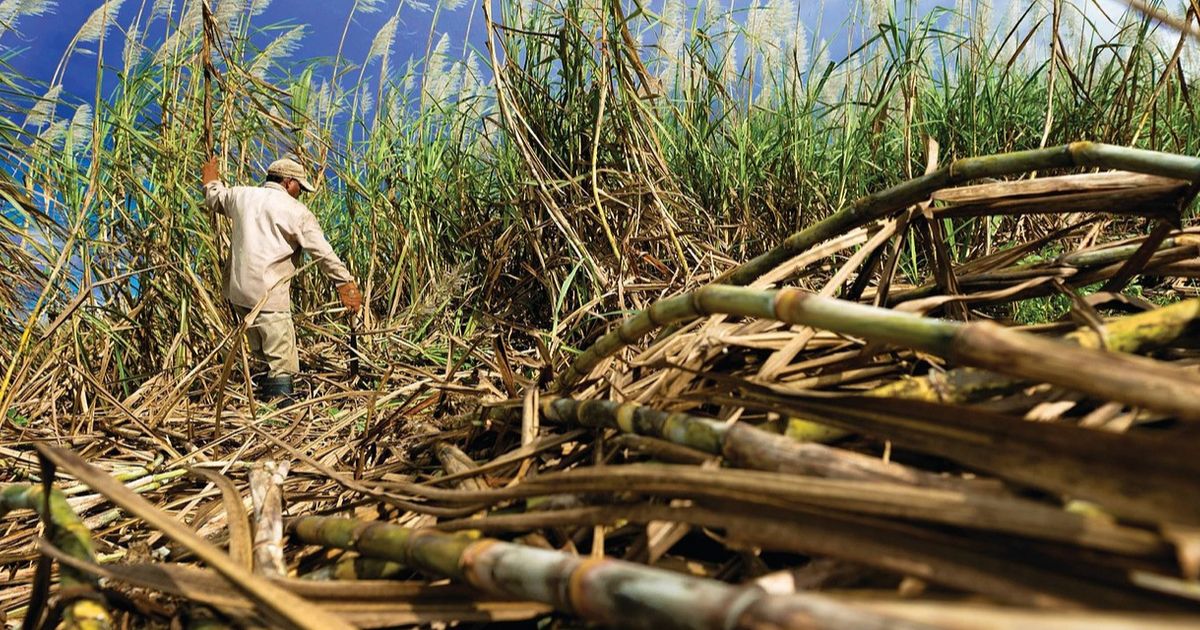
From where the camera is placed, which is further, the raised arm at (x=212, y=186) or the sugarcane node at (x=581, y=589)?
the raised arm at (x=212, y=186)

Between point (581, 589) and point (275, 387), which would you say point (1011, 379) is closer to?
point (581, 589)

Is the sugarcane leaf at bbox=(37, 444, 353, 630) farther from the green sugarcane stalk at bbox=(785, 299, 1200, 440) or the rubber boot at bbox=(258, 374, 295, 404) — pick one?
the rubber boot at bbox=(258, 374, 295, 404)

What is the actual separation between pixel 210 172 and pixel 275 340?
94cm

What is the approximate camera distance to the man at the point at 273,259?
3.47 metres

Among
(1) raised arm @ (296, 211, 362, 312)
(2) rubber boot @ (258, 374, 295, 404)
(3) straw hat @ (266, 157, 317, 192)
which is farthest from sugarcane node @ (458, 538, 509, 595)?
(3) straw hat @ (266, 157, 317, 192)

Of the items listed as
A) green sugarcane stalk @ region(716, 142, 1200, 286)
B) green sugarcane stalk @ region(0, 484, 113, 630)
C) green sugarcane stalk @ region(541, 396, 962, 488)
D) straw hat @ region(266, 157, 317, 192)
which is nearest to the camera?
green sugarcane stalk @ region(541, 396, 962, 488)

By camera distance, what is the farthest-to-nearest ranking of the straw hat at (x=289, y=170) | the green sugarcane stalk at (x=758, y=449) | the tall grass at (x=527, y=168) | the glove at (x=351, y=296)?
the straw hat at (x=289, y=170), the glove at (x=351, y=296), the tall grass at (x=527, y=168), the green sugarcane stalk at (x=758, y=449)

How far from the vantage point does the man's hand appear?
10.1 ft

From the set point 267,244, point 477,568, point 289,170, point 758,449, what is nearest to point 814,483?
point 758,449

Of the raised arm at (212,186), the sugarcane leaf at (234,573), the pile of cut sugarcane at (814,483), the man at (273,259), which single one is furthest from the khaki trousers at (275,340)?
the sugarcane leaf at (234,573)

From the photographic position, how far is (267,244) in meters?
3.76

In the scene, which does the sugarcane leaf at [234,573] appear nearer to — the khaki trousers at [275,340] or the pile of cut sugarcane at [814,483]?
the pile of cut sugarcane at [814,483]

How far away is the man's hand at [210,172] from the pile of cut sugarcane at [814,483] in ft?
8.99

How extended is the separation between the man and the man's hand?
17 cm
